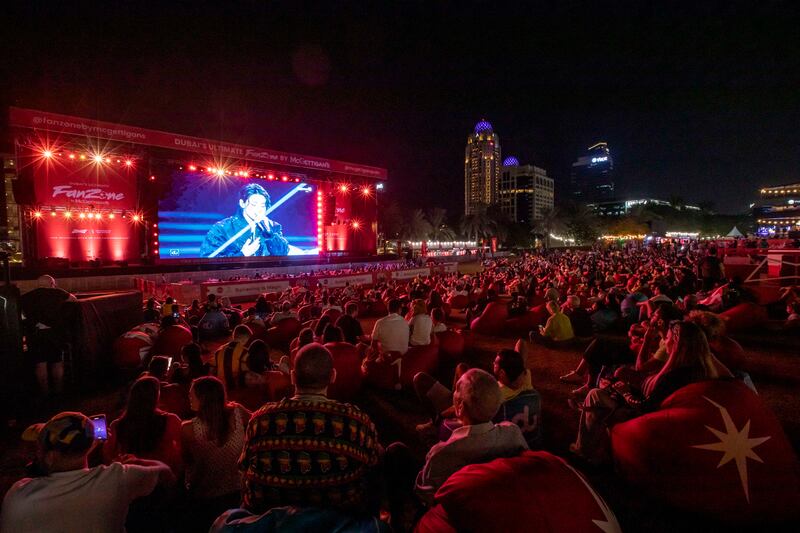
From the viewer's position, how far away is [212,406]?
2992 millimetres

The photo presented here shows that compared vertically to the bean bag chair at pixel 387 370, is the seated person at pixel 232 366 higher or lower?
higher

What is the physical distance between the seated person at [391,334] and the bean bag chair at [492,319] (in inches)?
167

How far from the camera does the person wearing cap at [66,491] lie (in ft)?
6.01

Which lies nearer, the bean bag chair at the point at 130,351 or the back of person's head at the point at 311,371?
the back of person's head at the point at 311,371

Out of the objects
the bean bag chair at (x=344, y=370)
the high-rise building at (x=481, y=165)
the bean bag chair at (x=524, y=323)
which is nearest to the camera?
the bean bag chair at (x=344, y=370)

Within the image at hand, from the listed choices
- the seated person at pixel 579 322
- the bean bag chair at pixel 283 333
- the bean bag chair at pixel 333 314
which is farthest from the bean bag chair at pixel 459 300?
the bean bag chair at pixel 283 333

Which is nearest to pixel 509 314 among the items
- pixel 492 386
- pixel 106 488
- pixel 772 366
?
pixel 772 366

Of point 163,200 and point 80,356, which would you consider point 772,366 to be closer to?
point 80,356

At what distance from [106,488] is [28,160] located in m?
26.0

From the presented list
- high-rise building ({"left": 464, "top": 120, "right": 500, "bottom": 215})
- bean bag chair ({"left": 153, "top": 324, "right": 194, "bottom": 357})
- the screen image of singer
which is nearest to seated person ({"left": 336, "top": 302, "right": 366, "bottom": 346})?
bean bag chair ({"left": 153, "top": 324, "right": 194, "bottom": 357})

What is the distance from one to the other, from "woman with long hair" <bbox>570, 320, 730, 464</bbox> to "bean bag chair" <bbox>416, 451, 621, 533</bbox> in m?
2.02

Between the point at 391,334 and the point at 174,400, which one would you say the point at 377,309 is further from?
the point at 174,400

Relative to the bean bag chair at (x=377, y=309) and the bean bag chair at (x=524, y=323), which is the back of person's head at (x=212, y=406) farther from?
the bean bag chair at (x=377, y=309)

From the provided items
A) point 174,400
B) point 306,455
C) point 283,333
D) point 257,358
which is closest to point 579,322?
point 283,333
